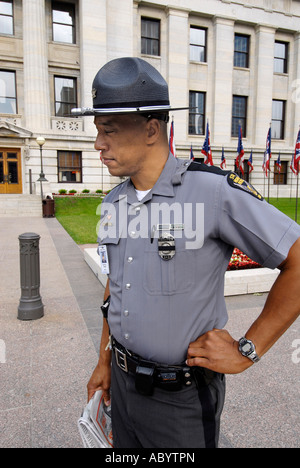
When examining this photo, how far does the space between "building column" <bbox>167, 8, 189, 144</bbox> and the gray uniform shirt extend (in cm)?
2567

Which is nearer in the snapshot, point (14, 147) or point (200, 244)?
point (200, 244)

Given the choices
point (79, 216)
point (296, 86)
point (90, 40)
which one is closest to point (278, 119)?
point (296, 86)

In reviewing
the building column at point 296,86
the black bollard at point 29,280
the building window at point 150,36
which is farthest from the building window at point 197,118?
the black bollard at point 29,280

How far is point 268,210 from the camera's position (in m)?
1.33

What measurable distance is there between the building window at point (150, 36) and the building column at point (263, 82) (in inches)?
337

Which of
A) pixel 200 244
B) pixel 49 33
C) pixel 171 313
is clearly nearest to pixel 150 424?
pixel 171 313

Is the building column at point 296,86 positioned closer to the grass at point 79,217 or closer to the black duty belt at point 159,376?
the grass at point 79,217

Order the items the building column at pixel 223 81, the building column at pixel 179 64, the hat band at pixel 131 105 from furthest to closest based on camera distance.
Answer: the building column at pixel 223 81, the building column at pixel 179 64, the hat band at pixel 131 105

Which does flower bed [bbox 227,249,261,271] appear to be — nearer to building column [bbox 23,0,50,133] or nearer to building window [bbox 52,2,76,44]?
building column [bbox 23,0,50,133]

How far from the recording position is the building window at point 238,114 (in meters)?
29.1

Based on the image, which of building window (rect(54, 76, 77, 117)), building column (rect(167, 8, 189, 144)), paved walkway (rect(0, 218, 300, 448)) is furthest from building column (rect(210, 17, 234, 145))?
paved walkway (rect(0, 218, 300, 448))

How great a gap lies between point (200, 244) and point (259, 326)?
401 millimetres
